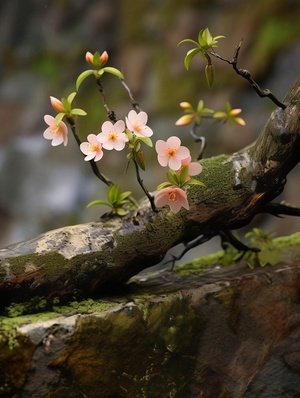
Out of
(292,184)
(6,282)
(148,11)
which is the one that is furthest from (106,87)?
(6,282)

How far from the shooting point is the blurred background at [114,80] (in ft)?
17.9

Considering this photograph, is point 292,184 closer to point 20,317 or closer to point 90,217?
point 90,217

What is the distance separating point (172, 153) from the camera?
2.02 m

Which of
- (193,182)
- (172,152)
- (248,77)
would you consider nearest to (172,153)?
(172,152)

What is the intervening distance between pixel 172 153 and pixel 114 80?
15.4 feet

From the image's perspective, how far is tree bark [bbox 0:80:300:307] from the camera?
6.41 ft

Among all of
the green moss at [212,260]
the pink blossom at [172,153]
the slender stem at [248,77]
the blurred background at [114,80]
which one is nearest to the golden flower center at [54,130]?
the pink blossom at [172,153]

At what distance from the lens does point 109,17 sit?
22.8ft

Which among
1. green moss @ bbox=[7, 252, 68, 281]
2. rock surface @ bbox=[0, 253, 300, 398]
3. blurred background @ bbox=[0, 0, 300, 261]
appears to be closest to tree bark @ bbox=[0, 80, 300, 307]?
green moss @ bbox=[7, 252, 68, 281]

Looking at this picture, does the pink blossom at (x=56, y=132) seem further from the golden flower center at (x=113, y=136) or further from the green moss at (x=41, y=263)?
the green moss at (x=41, y=263)

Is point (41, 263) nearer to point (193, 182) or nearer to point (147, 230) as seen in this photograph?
point (147, 230)

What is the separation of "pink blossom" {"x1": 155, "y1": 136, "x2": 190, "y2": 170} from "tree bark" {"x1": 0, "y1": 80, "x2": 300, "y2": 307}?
0.22 meters

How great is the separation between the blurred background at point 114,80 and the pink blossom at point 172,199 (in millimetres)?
3027

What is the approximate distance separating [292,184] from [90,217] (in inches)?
79.8
